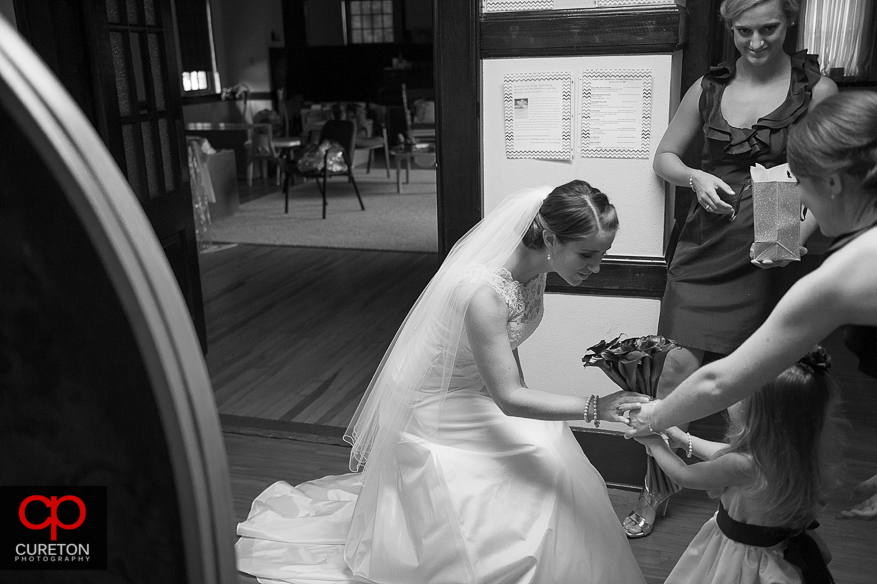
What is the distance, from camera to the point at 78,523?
0.64m

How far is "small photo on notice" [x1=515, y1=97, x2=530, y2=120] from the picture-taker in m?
2.86

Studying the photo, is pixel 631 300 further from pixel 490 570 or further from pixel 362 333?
pixel 362 333

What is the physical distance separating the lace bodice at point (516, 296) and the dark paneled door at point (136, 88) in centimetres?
226

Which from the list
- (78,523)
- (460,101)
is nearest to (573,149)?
(460,101)

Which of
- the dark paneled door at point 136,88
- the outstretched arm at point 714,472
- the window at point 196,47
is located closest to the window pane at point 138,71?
the dark paneled door at point 136,88

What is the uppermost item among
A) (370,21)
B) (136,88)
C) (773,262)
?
(370,21)

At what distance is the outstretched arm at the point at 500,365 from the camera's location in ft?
6.86

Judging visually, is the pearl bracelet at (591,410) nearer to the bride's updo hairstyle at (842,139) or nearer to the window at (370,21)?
the bride's updo hairstyle at (842,139)

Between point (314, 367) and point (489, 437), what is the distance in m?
2.33

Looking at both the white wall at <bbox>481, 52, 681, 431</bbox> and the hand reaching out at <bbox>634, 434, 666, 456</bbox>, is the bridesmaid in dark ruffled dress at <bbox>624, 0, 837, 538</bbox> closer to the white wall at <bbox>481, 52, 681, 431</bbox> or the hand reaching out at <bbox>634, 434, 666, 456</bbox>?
the white wall at <bbox>481, 52, 681, 431</bbox>

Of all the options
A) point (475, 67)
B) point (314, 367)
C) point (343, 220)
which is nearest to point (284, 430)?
point (314, 367)

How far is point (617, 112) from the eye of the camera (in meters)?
2.78

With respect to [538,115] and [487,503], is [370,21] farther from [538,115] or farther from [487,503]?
[487,503]

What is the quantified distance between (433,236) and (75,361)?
288 inches
